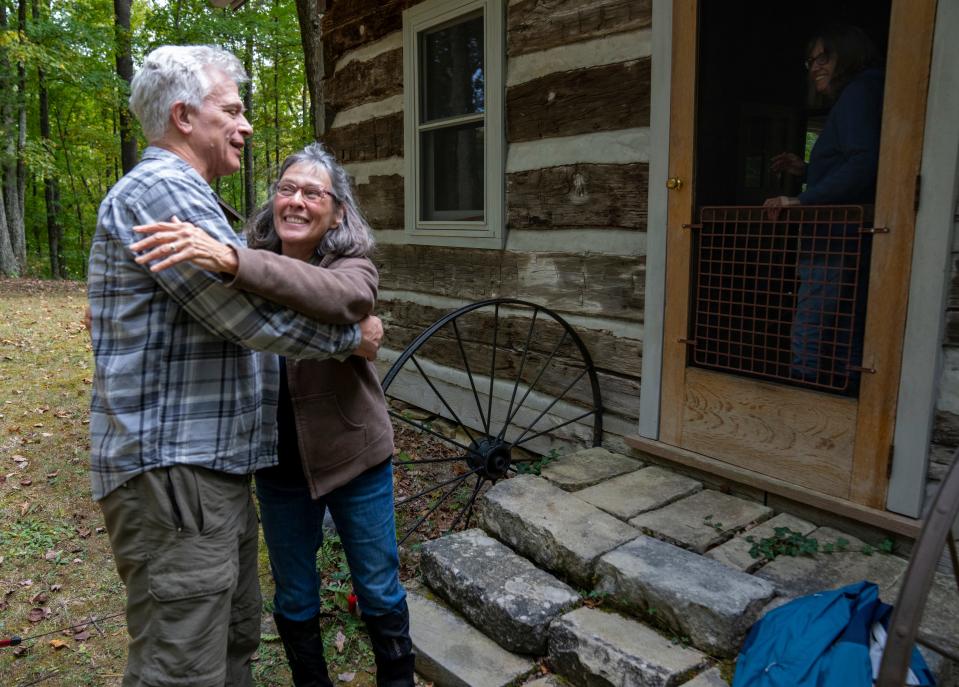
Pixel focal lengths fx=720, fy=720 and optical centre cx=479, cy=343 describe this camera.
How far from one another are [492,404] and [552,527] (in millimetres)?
1754

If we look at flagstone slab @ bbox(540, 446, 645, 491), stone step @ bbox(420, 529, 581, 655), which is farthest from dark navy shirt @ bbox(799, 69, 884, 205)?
stone step @ bbox(420, 529, 581, 655)

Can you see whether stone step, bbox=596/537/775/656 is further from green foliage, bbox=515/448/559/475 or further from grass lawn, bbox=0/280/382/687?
green foliage, bbox=515/448/559/475

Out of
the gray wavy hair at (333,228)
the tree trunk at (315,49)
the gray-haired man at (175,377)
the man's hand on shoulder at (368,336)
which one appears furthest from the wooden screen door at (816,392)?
the tree trunk at (315,49)

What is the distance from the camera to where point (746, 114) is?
140 inches

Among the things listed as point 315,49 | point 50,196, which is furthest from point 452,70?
point 50,196

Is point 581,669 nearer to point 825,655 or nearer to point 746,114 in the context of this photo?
point 825,655

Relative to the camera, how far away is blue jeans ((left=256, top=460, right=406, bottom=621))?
215 centimetres

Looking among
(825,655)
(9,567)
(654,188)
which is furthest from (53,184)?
(825,655)

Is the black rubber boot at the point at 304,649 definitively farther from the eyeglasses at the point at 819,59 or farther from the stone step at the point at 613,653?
the eyeglasses at the point at 819,59

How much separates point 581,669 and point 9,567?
2902 mm

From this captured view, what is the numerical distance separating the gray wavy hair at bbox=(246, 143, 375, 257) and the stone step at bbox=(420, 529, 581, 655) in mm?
1376

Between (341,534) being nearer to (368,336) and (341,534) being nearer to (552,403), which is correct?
(368,336)

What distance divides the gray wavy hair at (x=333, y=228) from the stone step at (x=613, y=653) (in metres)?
1.45

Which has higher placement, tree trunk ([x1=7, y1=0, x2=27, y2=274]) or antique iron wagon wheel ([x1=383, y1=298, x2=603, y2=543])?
tree trunk ([x1=7, y1=0, x2=27, y2=274])
